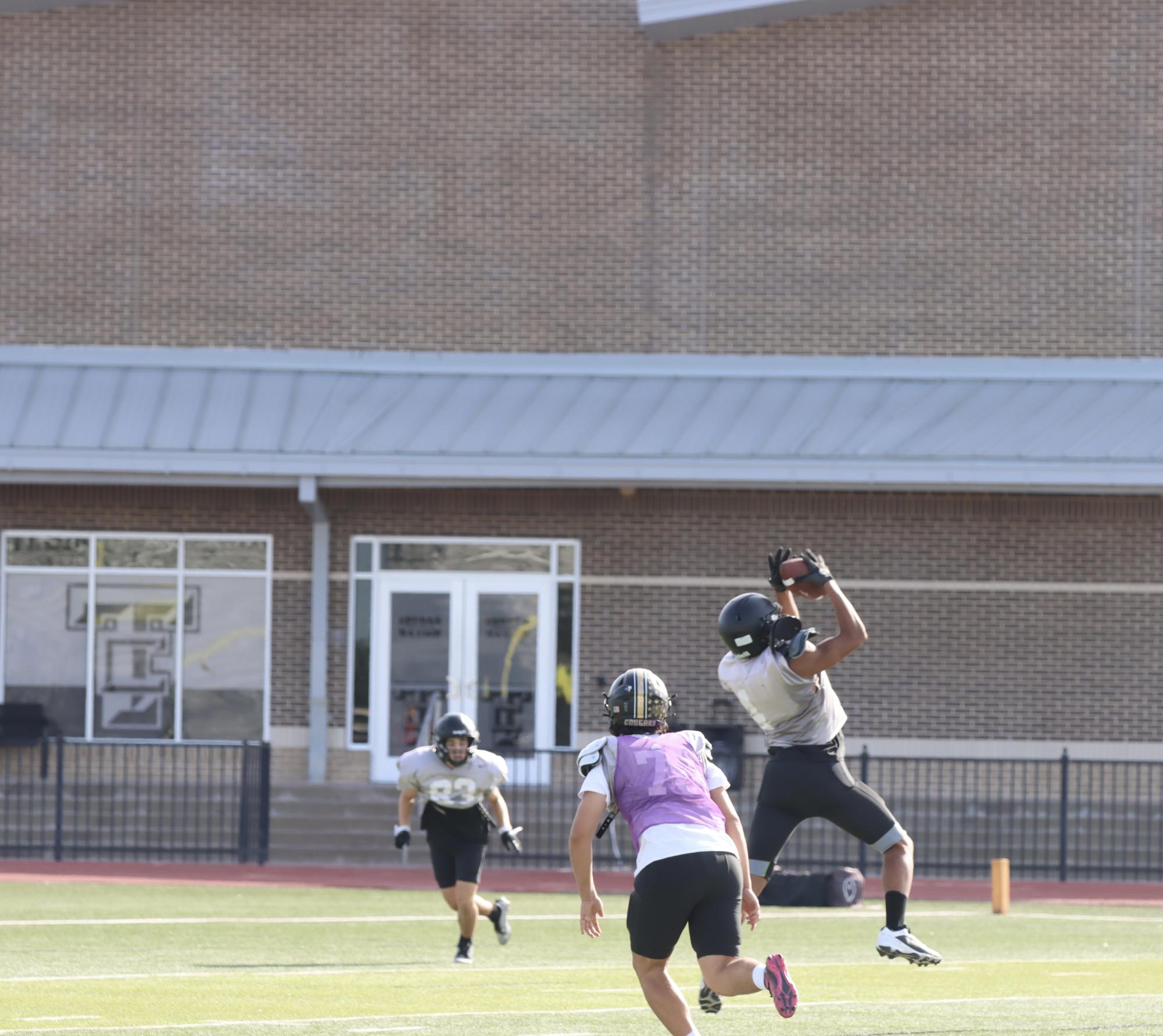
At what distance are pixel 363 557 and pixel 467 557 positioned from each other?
126cm

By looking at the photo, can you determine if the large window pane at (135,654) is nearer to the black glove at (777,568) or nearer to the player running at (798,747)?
the player running at (798,747)

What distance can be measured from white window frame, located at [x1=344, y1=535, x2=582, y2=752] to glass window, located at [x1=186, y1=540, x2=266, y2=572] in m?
1.15

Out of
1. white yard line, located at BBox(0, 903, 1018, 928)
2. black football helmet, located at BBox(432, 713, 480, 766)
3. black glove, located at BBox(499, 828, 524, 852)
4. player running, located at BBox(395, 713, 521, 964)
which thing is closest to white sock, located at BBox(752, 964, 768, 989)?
black glove, located at BBox(499, 828, 524, 852)

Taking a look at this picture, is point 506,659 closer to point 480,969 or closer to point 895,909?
point 480,969

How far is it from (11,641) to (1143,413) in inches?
547

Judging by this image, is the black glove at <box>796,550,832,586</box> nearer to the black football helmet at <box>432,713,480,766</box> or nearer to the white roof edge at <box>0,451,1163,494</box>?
the black football helmet at <box>432,713,480,766</box>

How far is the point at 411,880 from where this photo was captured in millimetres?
18750

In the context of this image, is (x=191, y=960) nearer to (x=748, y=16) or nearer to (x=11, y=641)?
(x=11, y=641)

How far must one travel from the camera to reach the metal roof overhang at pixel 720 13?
22.9 meters

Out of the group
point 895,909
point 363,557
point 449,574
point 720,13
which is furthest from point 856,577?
point 895,909

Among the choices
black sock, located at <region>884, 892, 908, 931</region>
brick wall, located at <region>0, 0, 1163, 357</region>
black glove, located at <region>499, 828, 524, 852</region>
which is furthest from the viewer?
brick wall, located at <region>0, 0, 1163, 357</region>

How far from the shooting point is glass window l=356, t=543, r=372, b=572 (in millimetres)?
23109

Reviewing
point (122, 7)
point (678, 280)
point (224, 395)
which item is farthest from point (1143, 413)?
point (122, 7)

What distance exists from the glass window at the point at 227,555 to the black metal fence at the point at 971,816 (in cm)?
417
